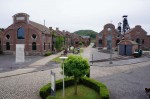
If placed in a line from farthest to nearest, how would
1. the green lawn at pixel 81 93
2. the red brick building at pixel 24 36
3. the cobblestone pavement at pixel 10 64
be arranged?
1. the red brick building at pixel 24 36
2. the cobblestone pavement at pixel 10 64
3. the green lawn at pixel 81 93

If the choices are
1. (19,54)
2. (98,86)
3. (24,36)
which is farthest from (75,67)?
(24,36)

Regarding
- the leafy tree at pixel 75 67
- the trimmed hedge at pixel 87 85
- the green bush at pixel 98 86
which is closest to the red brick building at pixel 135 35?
the green bush at pixel 98 86

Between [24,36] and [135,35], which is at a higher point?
[135,35]

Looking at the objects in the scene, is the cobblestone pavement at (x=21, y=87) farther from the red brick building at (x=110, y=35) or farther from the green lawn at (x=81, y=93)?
the red brick building at (x=110, y=35)

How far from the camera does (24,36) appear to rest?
4591 centimetres

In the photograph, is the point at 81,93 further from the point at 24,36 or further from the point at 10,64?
the point at 24,36

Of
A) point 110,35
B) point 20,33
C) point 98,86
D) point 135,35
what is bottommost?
point 98,86

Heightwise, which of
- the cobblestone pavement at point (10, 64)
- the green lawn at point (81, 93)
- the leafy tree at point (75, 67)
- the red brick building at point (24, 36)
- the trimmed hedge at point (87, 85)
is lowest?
the green lawn at point (81, 93)

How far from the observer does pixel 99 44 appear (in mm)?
72812

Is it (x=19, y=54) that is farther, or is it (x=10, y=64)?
(x=10, y=64)

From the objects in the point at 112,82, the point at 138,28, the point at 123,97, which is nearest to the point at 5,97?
the point at 123,97

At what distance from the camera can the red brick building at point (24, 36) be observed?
147 feet

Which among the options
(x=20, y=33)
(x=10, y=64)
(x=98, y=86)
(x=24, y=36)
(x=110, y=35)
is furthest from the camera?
(x=110, y=35)

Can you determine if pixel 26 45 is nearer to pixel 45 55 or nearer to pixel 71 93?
pixel 45 55
